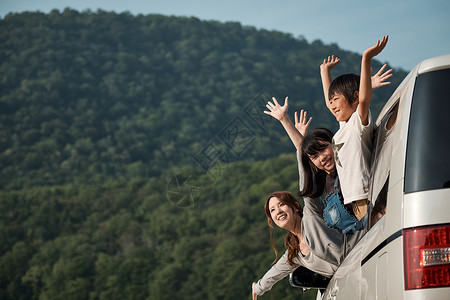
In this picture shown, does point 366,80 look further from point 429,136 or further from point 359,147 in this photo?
point 429,136

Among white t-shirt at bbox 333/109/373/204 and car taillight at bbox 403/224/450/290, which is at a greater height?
Answer: white t-shirt at bbox 333/109/373/204

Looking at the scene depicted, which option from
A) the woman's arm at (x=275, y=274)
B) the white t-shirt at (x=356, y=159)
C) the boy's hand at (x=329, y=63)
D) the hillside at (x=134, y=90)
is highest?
the hillside at (x=134, y=90)

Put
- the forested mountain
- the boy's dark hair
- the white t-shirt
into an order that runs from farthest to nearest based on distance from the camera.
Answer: the forested mountain < the boy's dark hair < the white t-shirt

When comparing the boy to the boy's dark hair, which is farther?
the boy's dark hair

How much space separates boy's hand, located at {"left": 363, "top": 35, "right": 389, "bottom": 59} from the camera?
2006 mm

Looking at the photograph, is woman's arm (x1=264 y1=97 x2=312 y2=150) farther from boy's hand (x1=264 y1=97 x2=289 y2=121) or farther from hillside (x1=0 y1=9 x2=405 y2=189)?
hillside (x1=0 y1=9 x2=405 y2=189)

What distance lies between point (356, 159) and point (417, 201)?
619mm

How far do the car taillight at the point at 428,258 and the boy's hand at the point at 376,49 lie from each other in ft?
2.67

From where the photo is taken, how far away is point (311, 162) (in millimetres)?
2674

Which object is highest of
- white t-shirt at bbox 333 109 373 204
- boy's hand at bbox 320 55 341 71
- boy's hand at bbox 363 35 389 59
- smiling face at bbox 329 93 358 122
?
boy's hand at bbox 320 55 341 71

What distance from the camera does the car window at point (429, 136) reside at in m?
1.40

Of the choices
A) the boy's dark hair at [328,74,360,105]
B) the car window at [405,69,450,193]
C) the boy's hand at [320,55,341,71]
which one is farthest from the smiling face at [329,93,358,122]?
the car window at [405,69,450,193]

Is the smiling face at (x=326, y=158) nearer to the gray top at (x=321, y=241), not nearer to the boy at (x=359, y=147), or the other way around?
the gray top at (x=321, y=241)

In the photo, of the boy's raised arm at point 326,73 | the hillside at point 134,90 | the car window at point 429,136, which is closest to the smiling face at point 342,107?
the boy's raised arm at point 326,73
